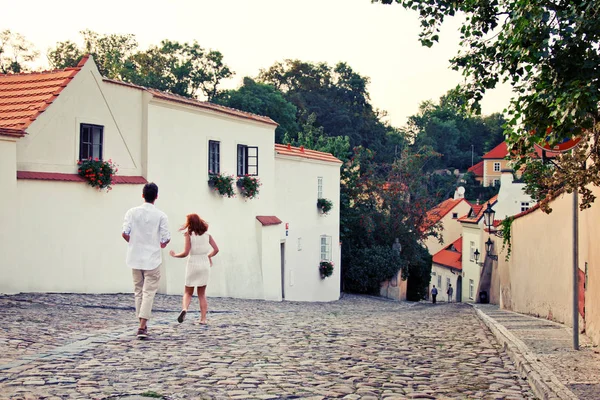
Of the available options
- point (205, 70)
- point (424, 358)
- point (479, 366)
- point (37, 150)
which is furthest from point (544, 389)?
point (205, 70)

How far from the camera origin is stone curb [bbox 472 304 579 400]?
279 inches

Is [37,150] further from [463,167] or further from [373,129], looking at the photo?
[463,167]

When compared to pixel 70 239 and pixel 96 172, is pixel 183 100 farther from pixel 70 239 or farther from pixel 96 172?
pixel 70 239

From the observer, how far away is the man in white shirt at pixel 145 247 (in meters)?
9.97

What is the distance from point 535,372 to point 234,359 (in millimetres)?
3433

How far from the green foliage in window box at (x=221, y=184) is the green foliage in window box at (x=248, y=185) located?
91 centimetres

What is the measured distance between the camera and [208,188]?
2238cm

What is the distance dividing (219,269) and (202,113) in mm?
4846

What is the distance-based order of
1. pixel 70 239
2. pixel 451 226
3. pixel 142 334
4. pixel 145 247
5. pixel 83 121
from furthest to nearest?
pixel 451 226 < pixel 83 121 < pixel 70 239 < pixel 142 334 < pixel 145 247

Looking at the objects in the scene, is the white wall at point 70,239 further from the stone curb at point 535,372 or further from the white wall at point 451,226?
the white wall at point 451,226

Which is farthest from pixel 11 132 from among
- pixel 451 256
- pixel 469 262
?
pixel 451 256

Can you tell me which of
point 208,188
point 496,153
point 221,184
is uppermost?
point 496,153

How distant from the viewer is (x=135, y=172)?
1916cm

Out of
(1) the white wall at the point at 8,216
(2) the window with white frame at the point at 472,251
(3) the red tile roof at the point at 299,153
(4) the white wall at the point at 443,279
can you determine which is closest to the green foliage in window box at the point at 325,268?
(3) the red tile roof at the point at 299,153
